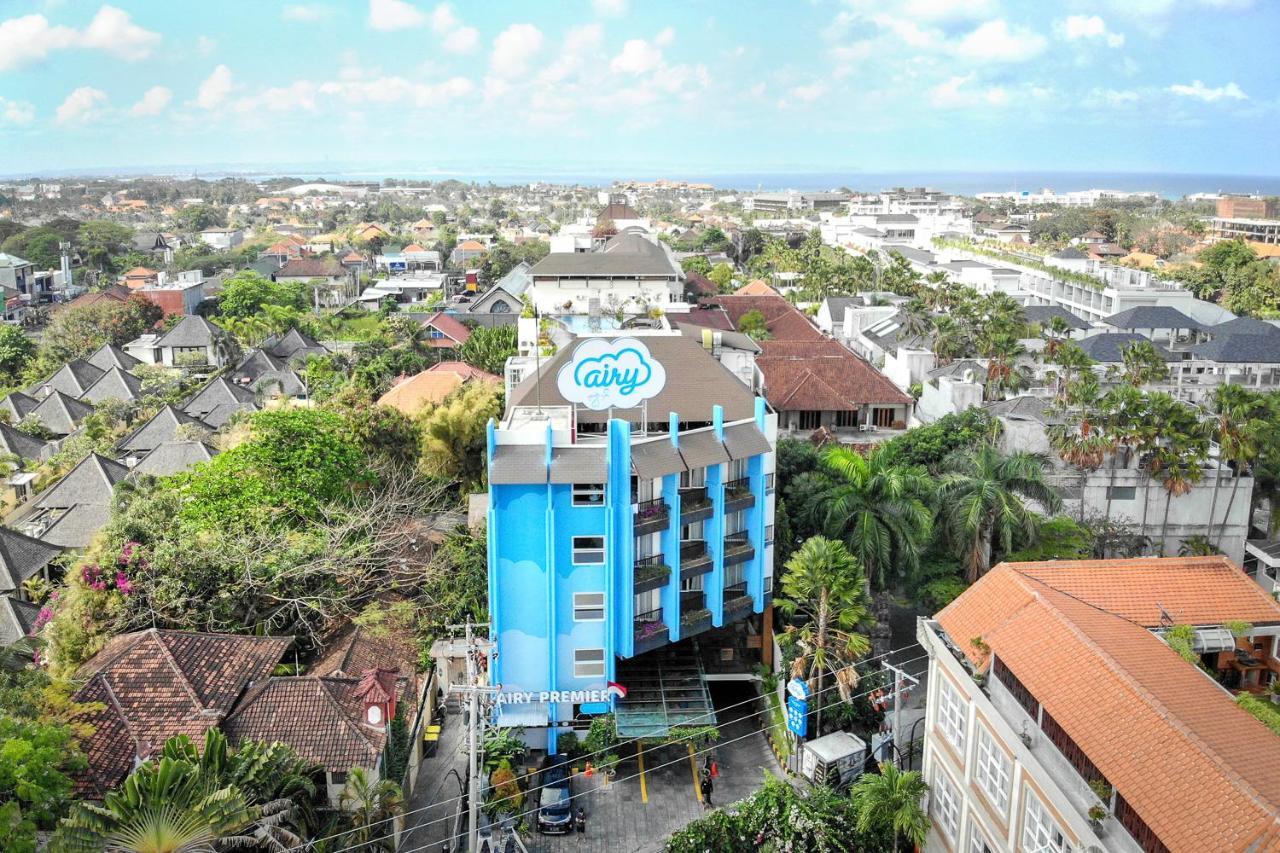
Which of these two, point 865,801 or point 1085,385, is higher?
point 1085,385

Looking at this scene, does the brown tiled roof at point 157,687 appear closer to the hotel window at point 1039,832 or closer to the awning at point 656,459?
the awning at point 656,459

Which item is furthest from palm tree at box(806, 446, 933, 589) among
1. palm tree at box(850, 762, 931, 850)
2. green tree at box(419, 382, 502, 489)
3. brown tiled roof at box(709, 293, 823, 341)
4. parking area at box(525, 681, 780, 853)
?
brown tiled roof at box(709, 293, 823, 341)

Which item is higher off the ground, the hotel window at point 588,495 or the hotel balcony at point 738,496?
the hotel window at point 588,495

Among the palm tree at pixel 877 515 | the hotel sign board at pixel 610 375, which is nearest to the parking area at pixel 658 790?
the palm tree at pixel 877 515

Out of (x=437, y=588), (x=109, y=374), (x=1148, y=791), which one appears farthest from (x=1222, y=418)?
(x=109, y=374)

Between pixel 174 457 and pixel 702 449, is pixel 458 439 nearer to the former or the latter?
pixel 174 457

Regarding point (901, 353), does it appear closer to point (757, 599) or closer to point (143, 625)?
point (757, 599)
